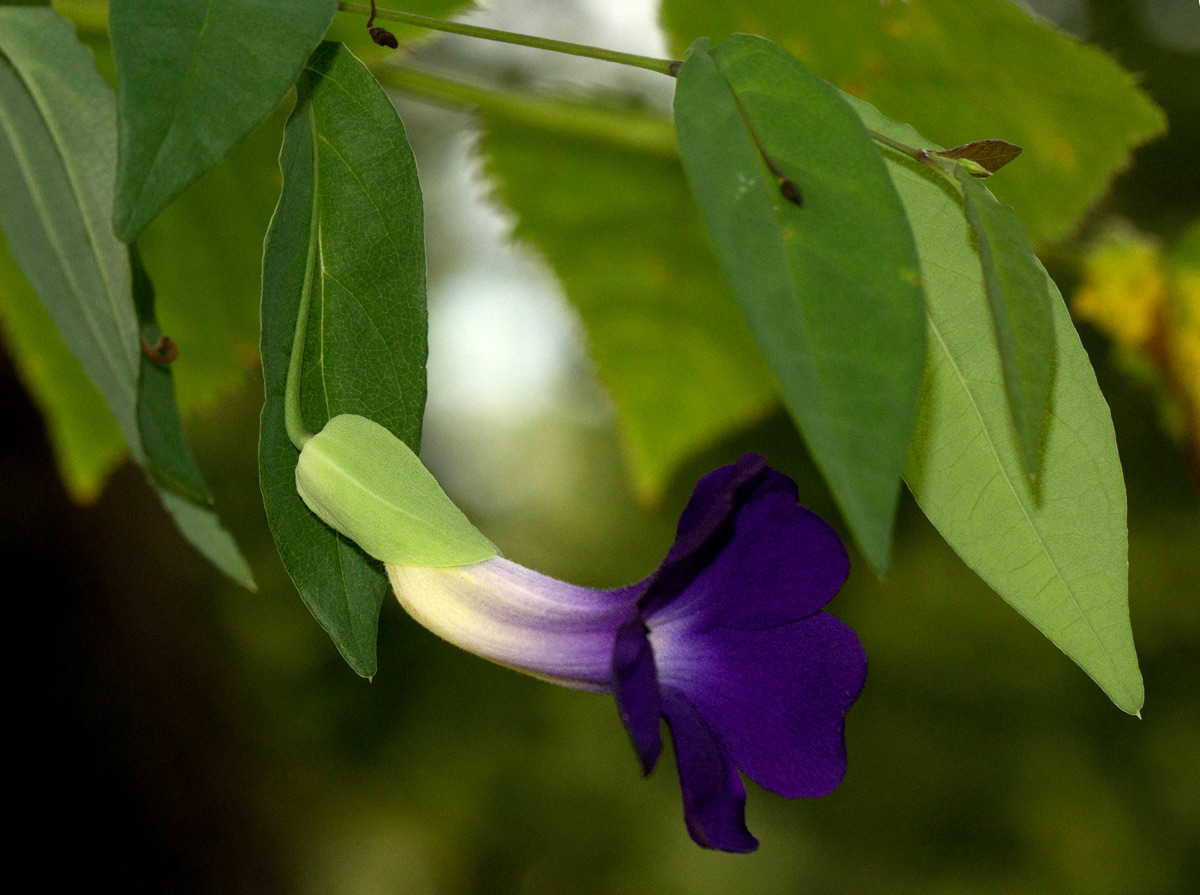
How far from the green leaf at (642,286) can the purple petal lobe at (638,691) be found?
50 centimetres

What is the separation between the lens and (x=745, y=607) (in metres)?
0.25

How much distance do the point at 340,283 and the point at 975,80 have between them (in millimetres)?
497

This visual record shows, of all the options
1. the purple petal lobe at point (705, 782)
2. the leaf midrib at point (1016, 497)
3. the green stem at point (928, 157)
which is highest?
the green stem at point (928, 157)

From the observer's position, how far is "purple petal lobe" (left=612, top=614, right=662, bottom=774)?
0.20 meters

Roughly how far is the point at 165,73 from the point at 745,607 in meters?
0.18

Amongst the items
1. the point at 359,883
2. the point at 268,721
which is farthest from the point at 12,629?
the point at 359,883

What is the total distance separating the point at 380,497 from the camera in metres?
0.24

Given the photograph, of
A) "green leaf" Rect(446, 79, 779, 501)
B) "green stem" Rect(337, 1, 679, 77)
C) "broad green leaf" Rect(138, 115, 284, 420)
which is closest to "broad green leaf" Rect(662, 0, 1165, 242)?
"green leaf" Rect(446, 79, 779, 501)

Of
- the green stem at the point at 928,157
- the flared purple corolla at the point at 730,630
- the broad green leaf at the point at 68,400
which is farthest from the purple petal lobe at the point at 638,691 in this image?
the broad green leaf at the point at 68,400

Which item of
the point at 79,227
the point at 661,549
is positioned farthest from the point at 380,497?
the point at 661,549

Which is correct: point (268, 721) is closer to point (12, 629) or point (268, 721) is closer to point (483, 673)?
point (483, 673)

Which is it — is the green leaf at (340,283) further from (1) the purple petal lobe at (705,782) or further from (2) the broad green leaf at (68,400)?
(2) the broad green leaf at (68,400)

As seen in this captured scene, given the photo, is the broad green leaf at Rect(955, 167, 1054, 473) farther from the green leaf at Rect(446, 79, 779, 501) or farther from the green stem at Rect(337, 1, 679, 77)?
the green leaf at Rect(446, 79, 779, 501)

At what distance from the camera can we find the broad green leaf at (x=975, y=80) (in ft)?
1.92
